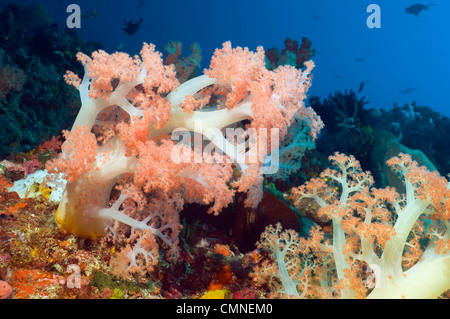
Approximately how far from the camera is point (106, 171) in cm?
300

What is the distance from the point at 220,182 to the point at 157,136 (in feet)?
3.12

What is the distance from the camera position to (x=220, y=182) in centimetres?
294

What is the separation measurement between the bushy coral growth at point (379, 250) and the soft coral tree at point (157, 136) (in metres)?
1.04

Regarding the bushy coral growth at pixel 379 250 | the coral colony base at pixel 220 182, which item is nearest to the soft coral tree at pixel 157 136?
the coral colony base at pixel 220 182

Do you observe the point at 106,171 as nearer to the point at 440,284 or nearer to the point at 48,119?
the point at 440,284

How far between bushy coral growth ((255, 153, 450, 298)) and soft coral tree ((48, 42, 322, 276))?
1042 millimetres

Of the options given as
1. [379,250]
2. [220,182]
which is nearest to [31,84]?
[220,182]

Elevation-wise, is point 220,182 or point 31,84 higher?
point 31,84

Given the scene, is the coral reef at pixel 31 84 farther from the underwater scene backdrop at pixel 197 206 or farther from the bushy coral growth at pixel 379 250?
the bushy coral growth at pixel 379 250

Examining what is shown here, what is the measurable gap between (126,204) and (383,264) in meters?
2.88

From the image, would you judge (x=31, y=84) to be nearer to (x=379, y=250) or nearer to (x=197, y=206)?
(x=197, y=206)

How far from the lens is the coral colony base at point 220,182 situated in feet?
8.73

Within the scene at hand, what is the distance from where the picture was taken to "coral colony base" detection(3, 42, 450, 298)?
2662 millimetres
